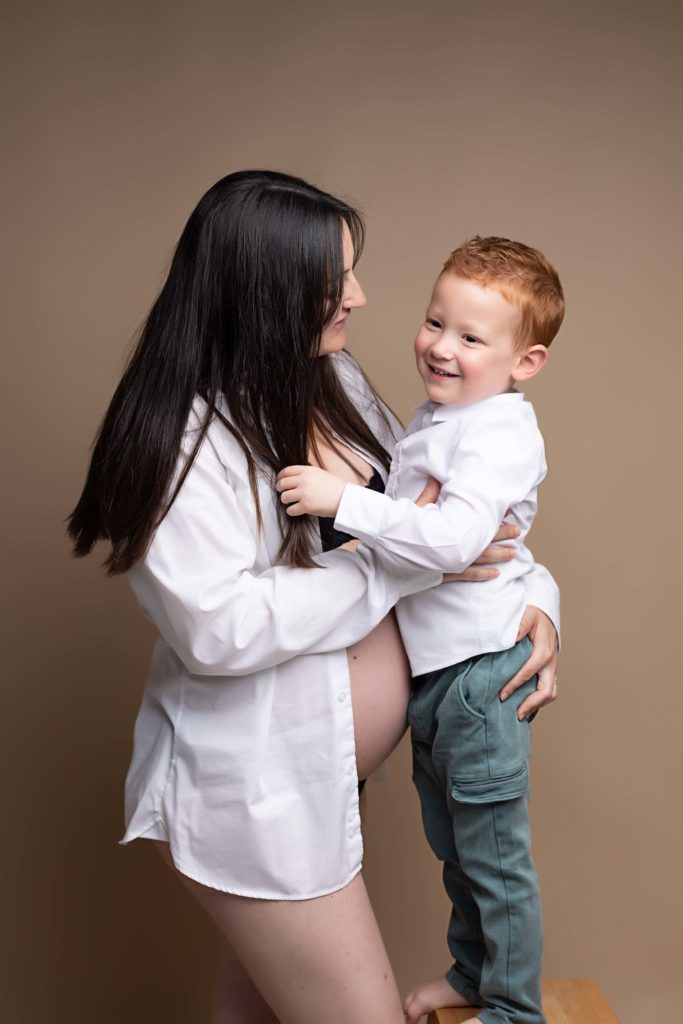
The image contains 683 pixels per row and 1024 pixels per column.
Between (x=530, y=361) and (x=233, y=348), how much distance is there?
0.48 meters

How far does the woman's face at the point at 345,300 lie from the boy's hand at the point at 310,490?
9.7 inches

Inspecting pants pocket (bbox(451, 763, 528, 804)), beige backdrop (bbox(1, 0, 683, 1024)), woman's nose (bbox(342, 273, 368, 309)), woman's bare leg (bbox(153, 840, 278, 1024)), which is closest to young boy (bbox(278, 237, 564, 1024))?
pants pocket (bbox(451, 763, 528, 804))

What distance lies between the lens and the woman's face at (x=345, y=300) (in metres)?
1.89

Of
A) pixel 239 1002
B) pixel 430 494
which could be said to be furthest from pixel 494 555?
pixel 239 1002

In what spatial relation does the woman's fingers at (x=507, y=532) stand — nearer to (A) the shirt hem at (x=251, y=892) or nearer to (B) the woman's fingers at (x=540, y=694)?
(B) the woman's fingers at (x=540, y=694)

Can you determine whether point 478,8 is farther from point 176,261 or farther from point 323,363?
point 176,261

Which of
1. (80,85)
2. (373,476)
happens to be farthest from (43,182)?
(373,476)

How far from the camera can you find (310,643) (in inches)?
70.8

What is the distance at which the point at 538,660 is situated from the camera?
6.37 ft

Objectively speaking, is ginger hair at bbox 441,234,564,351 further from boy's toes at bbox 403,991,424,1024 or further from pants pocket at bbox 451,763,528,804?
boy's toes at bbox 403,991,424,1024

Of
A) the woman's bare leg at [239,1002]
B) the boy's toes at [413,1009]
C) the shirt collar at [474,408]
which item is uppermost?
the shirt collar at [474,408]

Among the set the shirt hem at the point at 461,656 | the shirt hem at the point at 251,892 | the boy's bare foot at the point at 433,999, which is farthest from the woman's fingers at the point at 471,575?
the boy's bare foot at the point at 433,999

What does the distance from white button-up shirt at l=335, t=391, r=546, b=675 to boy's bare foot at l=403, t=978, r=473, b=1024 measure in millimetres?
596

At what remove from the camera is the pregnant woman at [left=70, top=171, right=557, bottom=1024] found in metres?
1.78
